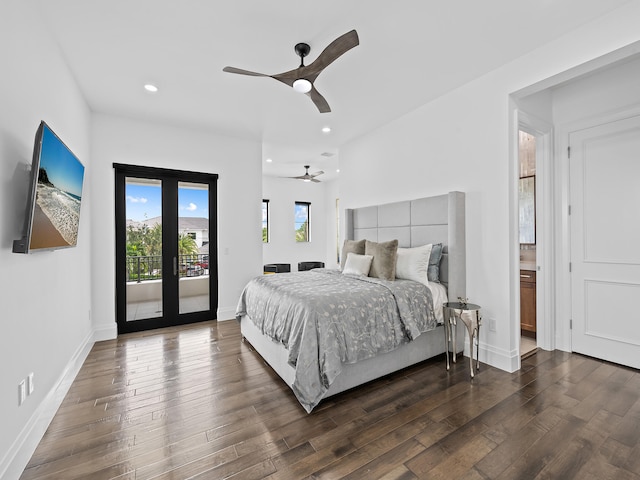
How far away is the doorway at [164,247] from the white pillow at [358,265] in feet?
7.62

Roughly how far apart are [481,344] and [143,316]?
4449 millimetres

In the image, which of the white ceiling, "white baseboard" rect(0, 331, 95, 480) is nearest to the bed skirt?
"white baseboard" rect(0, 331, 95, 480)

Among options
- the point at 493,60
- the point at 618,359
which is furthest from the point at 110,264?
the point at 618,359

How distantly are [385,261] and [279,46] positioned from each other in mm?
2373

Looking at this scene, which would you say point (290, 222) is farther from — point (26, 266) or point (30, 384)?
point (30, 384)

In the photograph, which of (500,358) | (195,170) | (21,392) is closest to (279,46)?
(195,170)

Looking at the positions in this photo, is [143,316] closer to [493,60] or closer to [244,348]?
[244,348]

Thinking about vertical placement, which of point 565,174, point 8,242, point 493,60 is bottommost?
point 8,242

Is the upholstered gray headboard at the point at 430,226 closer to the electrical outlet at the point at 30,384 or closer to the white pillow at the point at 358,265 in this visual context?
the white pillow at the point at 358,265

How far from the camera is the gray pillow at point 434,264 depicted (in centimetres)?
329

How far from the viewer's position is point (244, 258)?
4.91 meters

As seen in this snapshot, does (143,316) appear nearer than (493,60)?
No

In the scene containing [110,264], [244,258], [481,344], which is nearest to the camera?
[481,344]

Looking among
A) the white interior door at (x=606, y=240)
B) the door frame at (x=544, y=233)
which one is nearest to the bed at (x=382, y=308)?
the door frame at (x=544, y=233)
